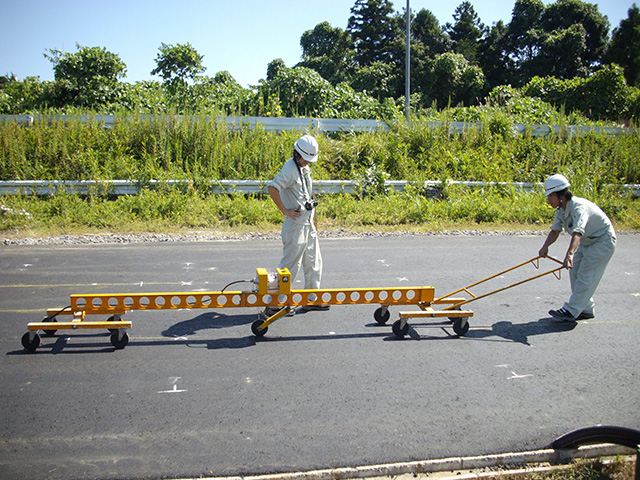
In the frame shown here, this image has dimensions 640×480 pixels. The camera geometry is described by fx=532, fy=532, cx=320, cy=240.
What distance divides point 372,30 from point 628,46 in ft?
57.9

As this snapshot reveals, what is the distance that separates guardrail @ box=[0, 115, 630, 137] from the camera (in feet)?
47.6

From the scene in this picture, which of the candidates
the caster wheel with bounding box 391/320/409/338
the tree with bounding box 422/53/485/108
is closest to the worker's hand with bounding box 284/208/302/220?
the caster wheel with bounding box 391/320/409/338

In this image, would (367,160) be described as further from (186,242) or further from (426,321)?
(426,321)

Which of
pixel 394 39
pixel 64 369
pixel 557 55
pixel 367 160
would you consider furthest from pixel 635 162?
pixel 394 39

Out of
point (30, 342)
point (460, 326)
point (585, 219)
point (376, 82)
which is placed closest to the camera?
point (30, 342)

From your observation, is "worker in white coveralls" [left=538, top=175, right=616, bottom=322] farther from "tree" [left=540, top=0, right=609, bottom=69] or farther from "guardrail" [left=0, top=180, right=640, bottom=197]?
"tree" [left=540, top=0, right=609, bottom=69]

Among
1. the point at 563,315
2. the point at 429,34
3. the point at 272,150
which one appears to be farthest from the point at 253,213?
the point at 429,34

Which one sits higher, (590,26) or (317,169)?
(590,26)

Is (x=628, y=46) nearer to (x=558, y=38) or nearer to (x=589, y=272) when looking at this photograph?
(x=558, y=38)

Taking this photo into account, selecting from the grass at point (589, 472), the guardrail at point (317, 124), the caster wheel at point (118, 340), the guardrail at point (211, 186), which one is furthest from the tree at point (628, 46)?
the caster wheel at point (118, 340)

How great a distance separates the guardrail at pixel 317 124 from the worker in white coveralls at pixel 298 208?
8908 millimetres

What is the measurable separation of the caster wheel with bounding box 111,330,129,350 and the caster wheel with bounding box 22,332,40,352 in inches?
29.7

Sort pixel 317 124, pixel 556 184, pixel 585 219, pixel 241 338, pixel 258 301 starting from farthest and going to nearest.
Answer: pixel 317 124 → pixel 556 184 → pixel 585 219 → pixel 241 338 → pixel 258 301

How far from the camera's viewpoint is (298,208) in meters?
6.62
